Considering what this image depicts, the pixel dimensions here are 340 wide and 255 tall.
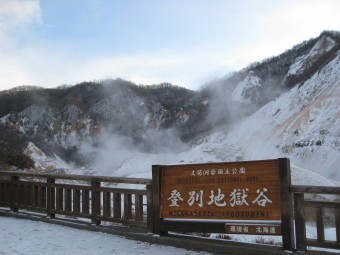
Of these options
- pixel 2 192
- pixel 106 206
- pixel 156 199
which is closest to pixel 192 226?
pixel 156 199

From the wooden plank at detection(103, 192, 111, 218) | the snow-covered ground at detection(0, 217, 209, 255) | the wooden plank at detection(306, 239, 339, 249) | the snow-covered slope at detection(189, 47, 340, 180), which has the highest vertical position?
the snow-covered slope at detection(189, 47, 340, 180)

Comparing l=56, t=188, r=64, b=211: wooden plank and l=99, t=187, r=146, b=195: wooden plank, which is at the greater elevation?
l=99, t=187, r=146, b=195: wooden plank

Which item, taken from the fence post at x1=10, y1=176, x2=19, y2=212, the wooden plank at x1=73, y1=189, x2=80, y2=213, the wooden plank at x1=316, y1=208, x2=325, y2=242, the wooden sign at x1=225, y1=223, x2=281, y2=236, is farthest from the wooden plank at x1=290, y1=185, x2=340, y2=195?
the fence post at x1=10, y1=176, x2=19, y2=212

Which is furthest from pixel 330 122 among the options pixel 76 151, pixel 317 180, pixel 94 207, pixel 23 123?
pixel 23 123

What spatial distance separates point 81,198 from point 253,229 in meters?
4.58

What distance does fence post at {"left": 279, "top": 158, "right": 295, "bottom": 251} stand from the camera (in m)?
5.21

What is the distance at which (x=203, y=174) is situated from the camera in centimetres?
609

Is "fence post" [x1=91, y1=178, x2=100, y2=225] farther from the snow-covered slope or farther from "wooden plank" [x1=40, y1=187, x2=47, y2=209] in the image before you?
the snow-covered slope

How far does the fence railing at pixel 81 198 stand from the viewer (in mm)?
6840

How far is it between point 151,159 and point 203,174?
36.6 meters

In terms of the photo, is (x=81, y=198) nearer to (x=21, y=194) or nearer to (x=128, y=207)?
(x=21, y=194)

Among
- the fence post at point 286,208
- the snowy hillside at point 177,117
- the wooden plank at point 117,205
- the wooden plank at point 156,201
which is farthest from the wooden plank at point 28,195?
the snowy hillside at point 177,117

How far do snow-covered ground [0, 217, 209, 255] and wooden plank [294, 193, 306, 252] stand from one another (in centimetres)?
137

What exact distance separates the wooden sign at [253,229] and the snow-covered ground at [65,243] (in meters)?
0.56
